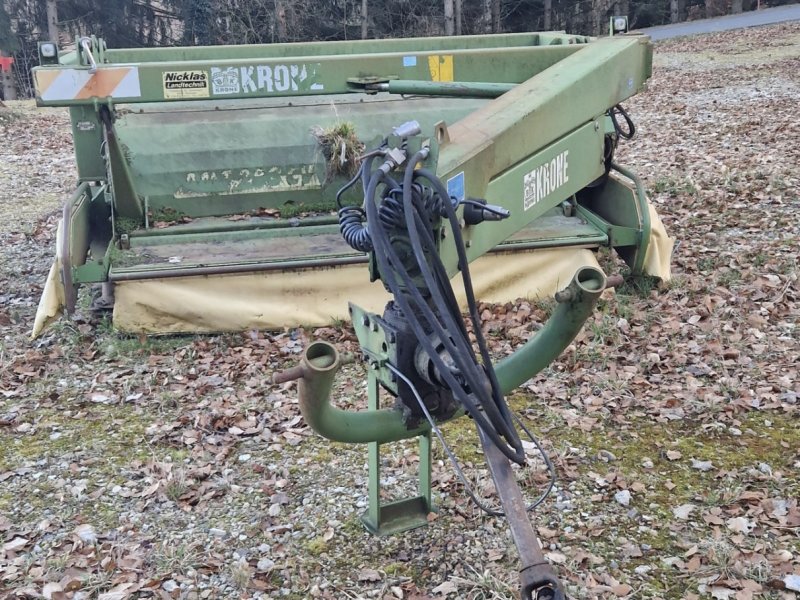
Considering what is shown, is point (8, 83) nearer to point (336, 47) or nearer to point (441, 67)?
point (336, 47)

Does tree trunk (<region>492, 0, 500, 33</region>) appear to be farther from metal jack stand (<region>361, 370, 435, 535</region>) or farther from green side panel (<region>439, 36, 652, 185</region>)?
metal jack stand (<region>361, 370, 435, 535</region>)

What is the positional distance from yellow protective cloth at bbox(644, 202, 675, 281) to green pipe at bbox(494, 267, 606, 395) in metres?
3.11

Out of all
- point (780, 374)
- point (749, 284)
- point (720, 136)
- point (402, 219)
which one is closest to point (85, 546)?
point (402, 219)

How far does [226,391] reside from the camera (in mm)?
4828

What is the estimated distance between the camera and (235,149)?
611 centimetres

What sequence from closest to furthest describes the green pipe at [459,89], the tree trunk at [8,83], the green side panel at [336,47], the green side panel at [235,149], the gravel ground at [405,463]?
the gravel ground at [405,463] → the green pipe at [459,89] → the green side panel at [235,149] → the green side panel at [336,47] → the tree trunk at [8,83]

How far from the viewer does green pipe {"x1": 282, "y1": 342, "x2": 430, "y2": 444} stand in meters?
2.32

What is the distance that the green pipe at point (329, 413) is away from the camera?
232 cm

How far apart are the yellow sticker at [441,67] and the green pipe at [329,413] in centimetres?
253

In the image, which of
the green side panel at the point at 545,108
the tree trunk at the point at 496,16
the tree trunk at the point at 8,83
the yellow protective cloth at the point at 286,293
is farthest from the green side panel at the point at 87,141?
A: the tree trunk at the point at 496,16

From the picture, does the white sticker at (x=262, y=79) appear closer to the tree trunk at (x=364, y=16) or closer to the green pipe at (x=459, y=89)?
the green pipe at (x=459, y=89)

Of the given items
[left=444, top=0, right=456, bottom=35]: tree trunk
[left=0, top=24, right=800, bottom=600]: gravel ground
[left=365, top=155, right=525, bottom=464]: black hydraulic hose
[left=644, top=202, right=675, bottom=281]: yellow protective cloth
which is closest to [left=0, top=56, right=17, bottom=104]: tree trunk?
[left=444, top=0, right=456, bottom=35]: tree trunk

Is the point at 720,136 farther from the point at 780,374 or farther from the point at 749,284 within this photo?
the point at 780,374

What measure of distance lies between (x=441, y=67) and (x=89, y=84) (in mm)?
1966
